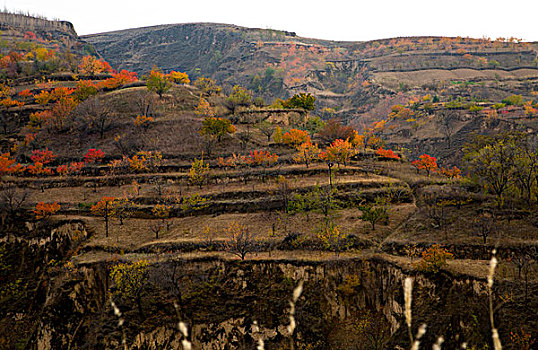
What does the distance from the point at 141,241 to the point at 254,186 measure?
54.8ft

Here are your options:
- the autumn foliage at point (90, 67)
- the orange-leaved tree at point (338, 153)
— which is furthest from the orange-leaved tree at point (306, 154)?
the autumn foliage at point (90, 67)

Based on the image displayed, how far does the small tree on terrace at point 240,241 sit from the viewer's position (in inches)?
1272

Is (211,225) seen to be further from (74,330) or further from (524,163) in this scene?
(524,163)

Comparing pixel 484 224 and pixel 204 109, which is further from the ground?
pixel 204 109

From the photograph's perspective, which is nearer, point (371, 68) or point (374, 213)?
point (374, 213)

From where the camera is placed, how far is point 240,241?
33.4 m

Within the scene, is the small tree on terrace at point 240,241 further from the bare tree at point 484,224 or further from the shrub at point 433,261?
the bare tree at point 484,224

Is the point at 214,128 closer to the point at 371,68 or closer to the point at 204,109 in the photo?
the point at 204,109

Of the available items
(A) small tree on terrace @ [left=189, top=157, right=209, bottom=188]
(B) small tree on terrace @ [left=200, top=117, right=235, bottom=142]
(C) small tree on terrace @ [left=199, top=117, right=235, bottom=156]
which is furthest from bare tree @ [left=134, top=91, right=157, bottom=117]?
(A) small tree on terrace @ [left=189, top=157, right=209, bottom=188]

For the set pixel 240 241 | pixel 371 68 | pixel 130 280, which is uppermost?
pixel 371 68

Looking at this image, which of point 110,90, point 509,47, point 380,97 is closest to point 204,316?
point 110,90

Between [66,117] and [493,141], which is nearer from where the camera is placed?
[493,141]

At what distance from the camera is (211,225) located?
39.2m

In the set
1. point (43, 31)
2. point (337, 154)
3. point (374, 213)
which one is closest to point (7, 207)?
point (374, 213)
